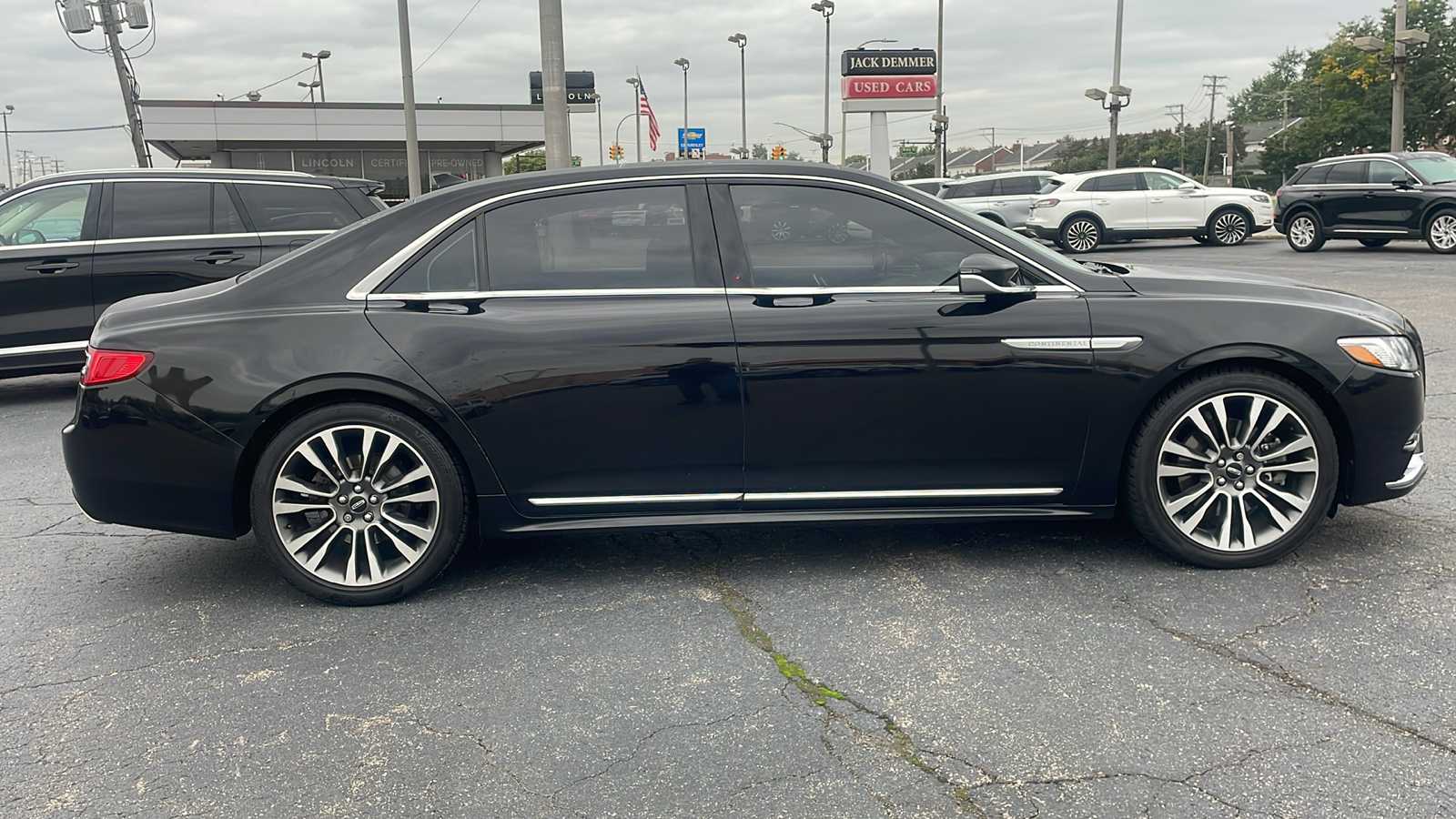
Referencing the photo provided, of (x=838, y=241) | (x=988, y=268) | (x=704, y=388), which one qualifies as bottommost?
(x=704, y=388)

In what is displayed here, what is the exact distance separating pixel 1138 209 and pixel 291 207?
19.7 metres

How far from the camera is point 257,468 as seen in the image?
399cm

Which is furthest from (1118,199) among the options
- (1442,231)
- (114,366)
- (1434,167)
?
(114,366)

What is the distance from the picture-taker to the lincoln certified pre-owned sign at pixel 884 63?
149ft

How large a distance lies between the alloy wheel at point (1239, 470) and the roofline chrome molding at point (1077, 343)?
0.34 meters

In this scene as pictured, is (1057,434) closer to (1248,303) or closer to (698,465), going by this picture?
(1248,303)

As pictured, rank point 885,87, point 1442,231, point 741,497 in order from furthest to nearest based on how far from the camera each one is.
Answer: point 885,87
point 1442,231
point 741,497

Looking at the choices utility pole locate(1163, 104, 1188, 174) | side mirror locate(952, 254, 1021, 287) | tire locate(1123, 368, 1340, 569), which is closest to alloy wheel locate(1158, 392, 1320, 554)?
tire locate(1123, 368, 1340, 569)

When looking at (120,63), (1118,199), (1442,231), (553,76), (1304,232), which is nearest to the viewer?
(553,76)

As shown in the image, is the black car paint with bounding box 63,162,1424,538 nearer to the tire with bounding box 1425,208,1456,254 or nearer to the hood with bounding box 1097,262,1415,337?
the hood with bounding box 1097,262,1415,337

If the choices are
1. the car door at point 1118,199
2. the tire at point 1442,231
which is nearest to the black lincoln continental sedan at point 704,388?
the tire at point 1442,231

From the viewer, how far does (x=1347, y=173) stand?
19.8 metres

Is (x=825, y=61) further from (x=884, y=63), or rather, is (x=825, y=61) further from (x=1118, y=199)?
(x=1118, y=199)

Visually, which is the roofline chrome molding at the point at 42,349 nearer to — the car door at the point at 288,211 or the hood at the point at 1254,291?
the car door at the point at 288,211
